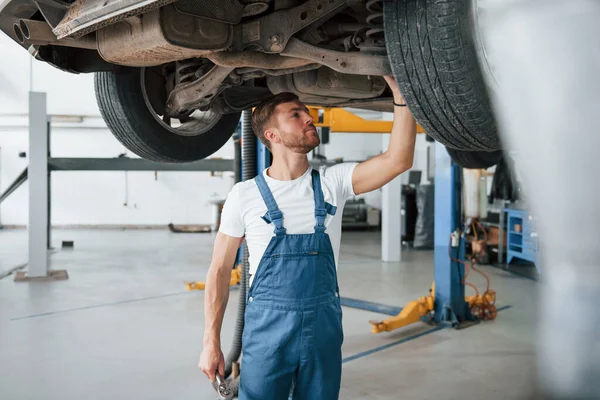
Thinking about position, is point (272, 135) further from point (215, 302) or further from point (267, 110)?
point (215, 302)

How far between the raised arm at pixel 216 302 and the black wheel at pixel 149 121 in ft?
3.25

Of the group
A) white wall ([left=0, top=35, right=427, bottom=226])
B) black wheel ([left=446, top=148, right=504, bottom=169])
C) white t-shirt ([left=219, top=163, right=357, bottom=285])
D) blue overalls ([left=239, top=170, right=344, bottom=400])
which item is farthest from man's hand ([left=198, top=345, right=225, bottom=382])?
white wall ([left=0, top=35, right=427, bottom=226])

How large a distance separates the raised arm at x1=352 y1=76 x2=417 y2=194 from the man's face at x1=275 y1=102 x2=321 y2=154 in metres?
0.20

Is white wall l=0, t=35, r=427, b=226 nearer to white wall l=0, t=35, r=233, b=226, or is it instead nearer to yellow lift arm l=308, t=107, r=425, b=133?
white wall l=0, t=35, r=233, b=226

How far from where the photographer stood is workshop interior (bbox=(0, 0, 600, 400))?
0.77 metres

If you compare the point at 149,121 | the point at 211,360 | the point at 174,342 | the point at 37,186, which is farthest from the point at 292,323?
the point at 37,186

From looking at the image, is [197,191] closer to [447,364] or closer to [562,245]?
[447,364]

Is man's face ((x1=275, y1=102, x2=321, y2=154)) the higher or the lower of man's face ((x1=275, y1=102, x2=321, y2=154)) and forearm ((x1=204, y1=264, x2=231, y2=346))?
the higher

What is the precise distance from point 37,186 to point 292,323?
5.46 metres

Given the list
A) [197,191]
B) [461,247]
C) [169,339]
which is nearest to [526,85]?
[169,339]

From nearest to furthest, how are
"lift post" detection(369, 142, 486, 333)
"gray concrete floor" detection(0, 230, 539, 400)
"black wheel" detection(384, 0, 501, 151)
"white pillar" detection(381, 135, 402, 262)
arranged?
"black wheel" detection(384, 0, 501, 151), "gray concrete floor" detection(0, 230, 539, 400), "lift post" detection(369, 142, 486, 333), "white pillar" detection(381, 135, 402, 262)

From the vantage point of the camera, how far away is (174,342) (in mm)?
3857

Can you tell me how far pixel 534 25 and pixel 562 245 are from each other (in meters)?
0.32

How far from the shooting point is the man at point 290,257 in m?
1.78
